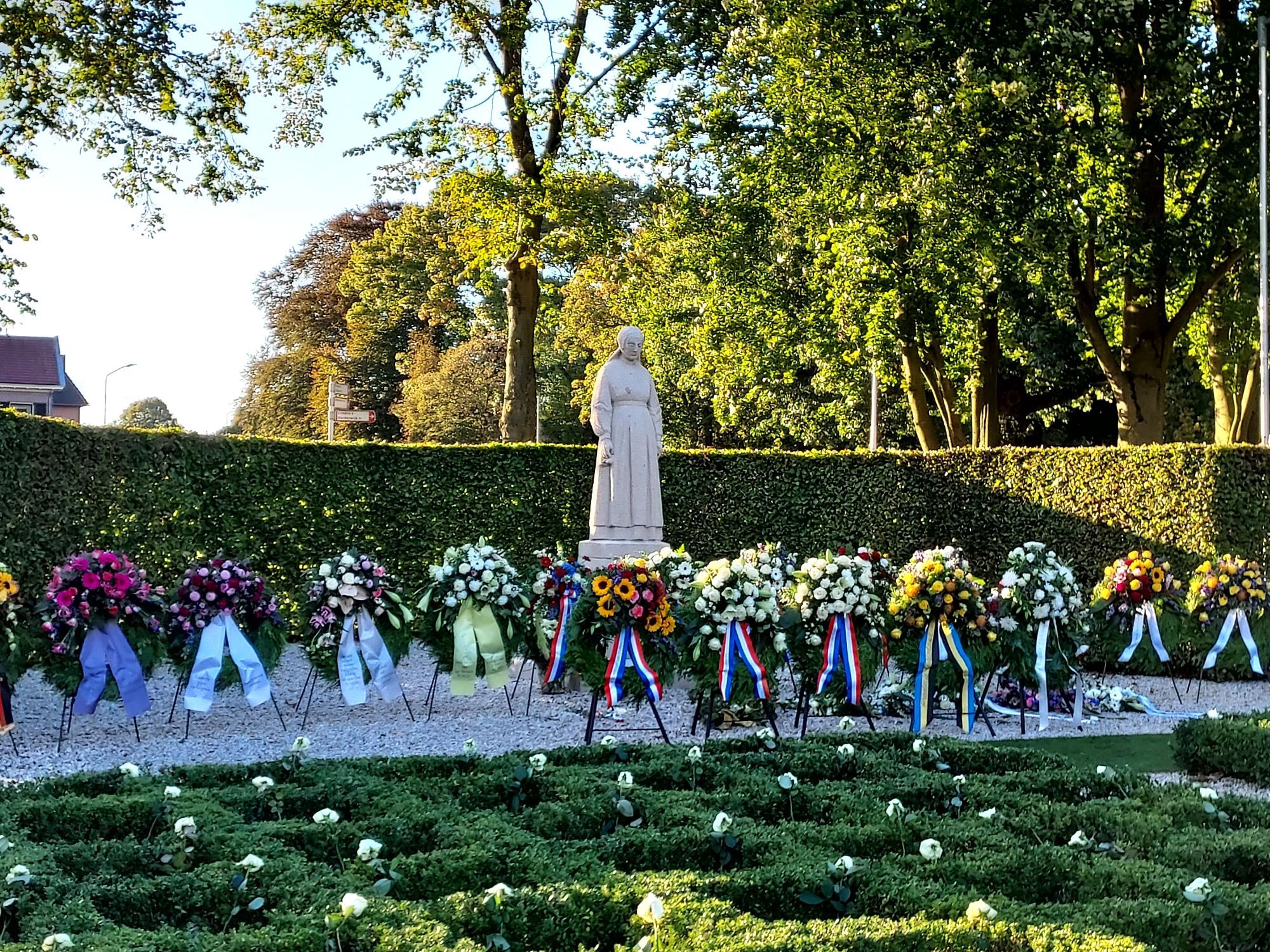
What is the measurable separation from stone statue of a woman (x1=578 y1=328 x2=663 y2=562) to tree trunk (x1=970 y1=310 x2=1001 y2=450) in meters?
12.4

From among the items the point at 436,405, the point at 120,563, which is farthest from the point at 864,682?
the point at 436,405


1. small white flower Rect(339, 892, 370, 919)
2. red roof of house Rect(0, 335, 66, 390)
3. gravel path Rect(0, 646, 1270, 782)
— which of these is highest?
red roof of house Rect(0, 335, 66, 390)

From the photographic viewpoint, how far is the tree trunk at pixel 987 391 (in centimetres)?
2236

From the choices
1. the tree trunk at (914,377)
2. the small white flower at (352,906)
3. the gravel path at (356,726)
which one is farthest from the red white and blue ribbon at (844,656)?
the tree trunk at (914,377)

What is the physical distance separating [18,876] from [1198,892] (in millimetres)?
4232

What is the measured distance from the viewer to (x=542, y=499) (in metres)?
15.1

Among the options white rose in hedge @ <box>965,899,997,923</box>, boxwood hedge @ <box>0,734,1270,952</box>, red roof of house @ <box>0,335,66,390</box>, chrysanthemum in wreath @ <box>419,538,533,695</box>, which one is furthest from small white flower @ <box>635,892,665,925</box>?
red roof of house @ <box>0,335,66,390</box>

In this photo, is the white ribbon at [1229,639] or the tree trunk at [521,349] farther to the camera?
the tree trunk at [521,349]

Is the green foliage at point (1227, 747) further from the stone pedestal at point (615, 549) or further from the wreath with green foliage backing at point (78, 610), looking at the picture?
the wreath with green foliage backing at point (78, 610)

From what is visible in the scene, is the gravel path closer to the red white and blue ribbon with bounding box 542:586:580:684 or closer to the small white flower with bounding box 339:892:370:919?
the red white and blue ribbon with bounding box 542:586:580:684

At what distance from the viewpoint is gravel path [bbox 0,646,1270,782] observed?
8.21 m

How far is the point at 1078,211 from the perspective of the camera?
18.4 m

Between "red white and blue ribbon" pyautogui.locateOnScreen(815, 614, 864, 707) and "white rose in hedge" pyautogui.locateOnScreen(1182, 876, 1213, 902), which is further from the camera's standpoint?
"red white and blue ribbon" pyautogui.locateOnScreen(815, 614, 864, 707)

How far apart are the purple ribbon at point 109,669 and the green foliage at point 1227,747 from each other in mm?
7368
